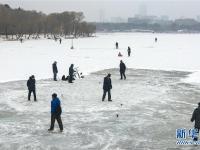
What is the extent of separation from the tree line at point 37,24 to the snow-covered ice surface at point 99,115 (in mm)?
81559

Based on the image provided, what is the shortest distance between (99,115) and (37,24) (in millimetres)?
105033

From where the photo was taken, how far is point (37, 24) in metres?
118

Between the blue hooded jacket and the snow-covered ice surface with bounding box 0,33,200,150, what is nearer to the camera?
the snow-covered ice surface with bounding box 0,33,200,150

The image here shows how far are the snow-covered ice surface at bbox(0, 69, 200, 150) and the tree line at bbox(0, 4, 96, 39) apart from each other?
81.6 metres

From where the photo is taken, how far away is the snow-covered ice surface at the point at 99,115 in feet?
40.4

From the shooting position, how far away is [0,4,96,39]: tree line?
344ft

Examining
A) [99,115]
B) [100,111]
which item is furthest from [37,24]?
[99,115]

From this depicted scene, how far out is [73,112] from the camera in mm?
16375

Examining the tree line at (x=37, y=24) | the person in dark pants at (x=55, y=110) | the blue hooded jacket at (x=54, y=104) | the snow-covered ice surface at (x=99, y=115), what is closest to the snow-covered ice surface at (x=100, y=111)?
the snow-covered ice surface at (x=99, y=115)

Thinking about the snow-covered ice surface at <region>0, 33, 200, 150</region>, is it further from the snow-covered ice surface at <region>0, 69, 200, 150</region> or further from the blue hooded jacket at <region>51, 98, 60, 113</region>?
the blue hooded jacket at <region>51, 98, 60, 113</region>

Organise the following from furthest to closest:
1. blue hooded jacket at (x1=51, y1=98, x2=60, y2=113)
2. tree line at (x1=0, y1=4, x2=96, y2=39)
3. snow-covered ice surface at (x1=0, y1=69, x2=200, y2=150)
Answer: tree line at (x1=0, y1=4, x2=96, y2=39), blue hooded jacket at (x1=51, y1=98, x2=60, y2=113), snow-covered ice surface at (x1=0, y1=69, x2=200, y2=150)

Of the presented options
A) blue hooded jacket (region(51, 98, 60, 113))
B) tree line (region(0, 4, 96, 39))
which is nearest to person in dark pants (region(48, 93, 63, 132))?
blue hooded jacket (region(51, 98, 60, 113))

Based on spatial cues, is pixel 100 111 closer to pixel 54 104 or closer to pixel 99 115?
pixel 99 115

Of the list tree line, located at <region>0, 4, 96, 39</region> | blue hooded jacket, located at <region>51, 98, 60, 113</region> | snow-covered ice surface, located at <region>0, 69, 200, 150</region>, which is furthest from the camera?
tree line, located at <region>0, 4, 96, 39</region>
